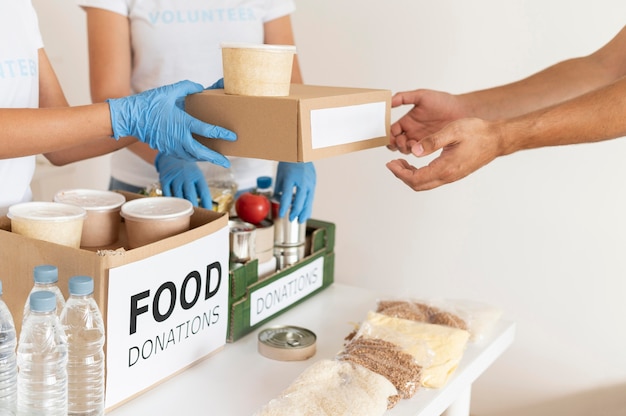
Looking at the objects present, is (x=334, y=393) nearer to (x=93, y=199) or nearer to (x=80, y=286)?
(x=80, y=286)

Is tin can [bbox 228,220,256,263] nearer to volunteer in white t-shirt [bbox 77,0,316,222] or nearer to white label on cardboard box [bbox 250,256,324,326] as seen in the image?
white label on cardboard box [bbox 250,256,324,326]

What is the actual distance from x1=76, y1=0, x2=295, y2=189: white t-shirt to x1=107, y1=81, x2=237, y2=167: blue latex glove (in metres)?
0.49

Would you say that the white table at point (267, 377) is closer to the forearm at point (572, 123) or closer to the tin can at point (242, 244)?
the tin can at point (242, 244)

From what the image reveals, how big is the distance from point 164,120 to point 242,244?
0.30 meters

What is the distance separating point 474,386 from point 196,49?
5.27ft

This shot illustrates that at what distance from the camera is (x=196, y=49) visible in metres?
1.96

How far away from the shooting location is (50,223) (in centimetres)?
121

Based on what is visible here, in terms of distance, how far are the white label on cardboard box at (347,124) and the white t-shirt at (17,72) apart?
0.66 metres

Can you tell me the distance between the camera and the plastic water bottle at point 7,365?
1000mm

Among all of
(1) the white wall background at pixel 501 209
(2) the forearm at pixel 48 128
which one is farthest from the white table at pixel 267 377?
(1) the white wall background at pixel 501 209

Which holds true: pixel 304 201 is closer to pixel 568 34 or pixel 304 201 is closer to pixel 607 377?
pixel 568 34

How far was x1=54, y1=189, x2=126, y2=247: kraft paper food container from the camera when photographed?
1.36 m

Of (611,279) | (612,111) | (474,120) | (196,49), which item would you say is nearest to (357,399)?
(474,120)

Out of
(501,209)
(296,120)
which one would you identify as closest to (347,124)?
(296,120)
